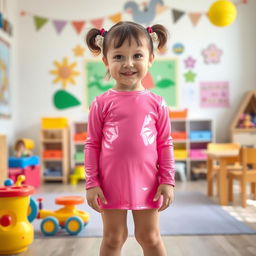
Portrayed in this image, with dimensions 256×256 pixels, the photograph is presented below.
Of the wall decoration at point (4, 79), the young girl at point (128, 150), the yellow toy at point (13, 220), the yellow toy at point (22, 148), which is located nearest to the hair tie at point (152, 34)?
the young girl at point (128, 150)

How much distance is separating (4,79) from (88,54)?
1.26 m

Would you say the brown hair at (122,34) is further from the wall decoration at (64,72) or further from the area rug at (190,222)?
the wall decoration at (64,72)

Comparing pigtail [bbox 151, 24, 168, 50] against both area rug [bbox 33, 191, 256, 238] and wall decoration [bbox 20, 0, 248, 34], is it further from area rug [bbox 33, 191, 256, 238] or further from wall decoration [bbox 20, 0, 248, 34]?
wall decoration [bbox 20, 0, 248, 34]

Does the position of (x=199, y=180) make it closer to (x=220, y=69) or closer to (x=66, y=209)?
(x=220, y=69)

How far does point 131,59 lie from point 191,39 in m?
4.70

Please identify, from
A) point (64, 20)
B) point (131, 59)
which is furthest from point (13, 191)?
point (64, 20)

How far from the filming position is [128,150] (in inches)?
48.9

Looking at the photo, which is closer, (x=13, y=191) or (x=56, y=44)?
(x=13, y=191)

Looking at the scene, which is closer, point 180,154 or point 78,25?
point 180,154

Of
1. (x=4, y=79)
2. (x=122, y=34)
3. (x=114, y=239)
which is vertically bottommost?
(x=114, y=239)

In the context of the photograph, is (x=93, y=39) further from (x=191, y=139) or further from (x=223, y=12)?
(x=191, y=139)

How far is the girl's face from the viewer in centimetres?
124

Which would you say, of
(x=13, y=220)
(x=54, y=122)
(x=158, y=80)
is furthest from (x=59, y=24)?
(x=13, y=220)

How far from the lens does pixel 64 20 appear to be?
5754 millimetres
